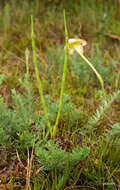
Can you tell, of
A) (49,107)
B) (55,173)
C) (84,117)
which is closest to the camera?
(55,173)

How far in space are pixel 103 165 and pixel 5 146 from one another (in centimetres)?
43

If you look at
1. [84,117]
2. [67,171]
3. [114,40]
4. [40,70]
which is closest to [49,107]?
[84,117]

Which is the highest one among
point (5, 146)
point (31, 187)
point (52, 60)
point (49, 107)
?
point (52, 60)

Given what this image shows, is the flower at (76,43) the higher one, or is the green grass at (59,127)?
the flower at (76,43)

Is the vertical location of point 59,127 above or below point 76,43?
below

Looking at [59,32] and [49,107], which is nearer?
[49,107]

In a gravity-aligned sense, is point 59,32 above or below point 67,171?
above

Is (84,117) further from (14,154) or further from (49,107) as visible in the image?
(14,154)

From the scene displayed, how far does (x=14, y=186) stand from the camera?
37.5 inches

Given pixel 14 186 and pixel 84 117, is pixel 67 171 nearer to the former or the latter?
pixel 14 186

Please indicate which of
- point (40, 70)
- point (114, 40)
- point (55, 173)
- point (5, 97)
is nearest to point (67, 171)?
point (55, 173)

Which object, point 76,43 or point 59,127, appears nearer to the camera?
point 76,43

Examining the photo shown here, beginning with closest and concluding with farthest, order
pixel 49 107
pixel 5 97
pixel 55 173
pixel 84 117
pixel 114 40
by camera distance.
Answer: pixel 55 173
pixel 49 107
pixel 84 117
pixel 5 97
pixel 114 40

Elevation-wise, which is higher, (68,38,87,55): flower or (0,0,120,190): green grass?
(68,38,87,55): flower
